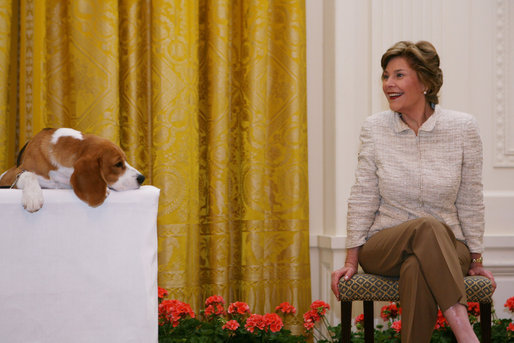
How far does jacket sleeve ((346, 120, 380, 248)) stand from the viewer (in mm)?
2086

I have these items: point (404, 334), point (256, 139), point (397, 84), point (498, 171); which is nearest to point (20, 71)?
point (256, 139)

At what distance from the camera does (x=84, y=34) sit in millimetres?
2410

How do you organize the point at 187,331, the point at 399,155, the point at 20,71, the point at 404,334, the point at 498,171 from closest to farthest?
1. the point at 404,334
2. the point at 399,155
3. the point at 187,331
4. the point at 20,71
5. the point at 498,171

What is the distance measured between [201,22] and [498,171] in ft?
5.80

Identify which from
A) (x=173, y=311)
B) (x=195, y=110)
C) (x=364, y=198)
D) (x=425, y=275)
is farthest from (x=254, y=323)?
(x=195, y=110)

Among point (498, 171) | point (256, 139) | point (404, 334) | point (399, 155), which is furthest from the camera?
point (498, 171)

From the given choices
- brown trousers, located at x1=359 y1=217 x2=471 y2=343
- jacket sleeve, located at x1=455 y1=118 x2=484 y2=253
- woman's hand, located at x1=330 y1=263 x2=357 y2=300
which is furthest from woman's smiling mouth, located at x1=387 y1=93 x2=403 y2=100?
woman's hand, located at x1=330 y1=263 x2=357 y2=300

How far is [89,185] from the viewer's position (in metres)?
1.25

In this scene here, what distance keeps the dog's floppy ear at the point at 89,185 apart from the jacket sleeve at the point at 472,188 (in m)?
1.41

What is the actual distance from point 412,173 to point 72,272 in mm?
1344

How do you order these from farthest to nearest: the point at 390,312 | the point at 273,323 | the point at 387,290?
the point at 390,312, the point at 273,323, the point at 387,290

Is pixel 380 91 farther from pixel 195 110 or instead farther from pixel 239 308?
pixel 239 308

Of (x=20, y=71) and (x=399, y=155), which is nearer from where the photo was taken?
(x=399, y=155)

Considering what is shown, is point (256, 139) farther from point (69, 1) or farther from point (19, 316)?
point (19, 316)
